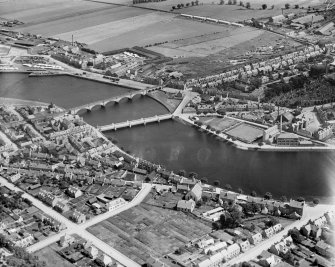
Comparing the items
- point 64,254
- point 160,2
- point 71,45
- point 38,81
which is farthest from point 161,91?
point 160,2

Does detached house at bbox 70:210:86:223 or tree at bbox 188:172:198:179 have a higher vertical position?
tree at bbox 188:172:198:179

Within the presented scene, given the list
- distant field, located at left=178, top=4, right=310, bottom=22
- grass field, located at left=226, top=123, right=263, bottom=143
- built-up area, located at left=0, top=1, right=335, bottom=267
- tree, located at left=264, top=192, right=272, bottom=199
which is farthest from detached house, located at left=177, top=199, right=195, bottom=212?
distant field, located at left=178, top=4, right=310, bottom=22

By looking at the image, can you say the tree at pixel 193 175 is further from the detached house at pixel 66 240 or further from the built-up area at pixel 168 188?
the detached house at pixel 66 240

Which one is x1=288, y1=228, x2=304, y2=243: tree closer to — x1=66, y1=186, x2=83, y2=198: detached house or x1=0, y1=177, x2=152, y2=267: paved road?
x1=0, y1=177, x2=152, y2=267: paved road

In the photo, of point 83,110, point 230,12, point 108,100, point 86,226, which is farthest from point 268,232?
point 230,12

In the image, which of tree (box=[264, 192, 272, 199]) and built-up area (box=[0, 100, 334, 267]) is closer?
built-up area (box=[0, 100, 334, 267])

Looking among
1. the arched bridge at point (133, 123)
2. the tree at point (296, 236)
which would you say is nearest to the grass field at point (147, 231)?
the tree at point (296, 236)
